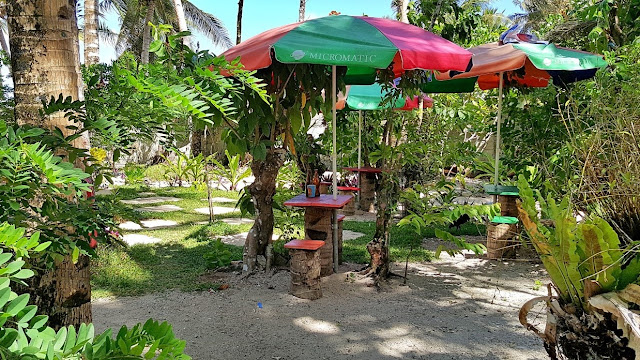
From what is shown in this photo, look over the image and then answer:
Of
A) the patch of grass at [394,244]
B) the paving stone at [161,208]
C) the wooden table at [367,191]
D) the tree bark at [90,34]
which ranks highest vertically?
the tree bark at [90,34]

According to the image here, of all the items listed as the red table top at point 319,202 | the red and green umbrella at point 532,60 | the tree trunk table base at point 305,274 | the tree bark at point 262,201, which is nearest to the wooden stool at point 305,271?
the tree trunk table base at point 305,274

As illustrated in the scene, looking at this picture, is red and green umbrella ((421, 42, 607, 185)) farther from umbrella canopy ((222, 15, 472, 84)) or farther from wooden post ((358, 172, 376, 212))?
wooden post ((358, 172, 376, 212))

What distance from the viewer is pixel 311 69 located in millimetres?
4238

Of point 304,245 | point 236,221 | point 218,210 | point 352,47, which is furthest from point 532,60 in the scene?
point 218,210

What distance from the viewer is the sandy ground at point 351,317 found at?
3172 millimetres

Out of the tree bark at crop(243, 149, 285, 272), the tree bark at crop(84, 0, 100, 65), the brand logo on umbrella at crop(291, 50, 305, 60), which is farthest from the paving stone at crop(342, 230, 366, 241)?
the tree bark at crop(84, 0, 100, 65)

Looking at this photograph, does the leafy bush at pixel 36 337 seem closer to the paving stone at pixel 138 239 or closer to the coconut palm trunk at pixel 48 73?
the coconut palm trunk at pixel 48 73

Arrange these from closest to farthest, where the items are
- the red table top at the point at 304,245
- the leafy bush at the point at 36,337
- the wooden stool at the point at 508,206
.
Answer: the leafy bush at the point at 36,337
the red table top at the point at 304,245
the wooden stool at the point at 508,206

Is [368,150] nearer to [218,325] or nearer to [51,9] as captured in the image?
[218,325]

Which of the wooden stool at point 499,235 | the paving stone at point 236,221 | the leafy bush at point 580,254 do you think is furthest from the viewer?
the paving stone at point 236,221

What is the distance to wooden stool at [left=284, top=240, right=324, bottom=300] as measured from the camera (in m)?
4.10

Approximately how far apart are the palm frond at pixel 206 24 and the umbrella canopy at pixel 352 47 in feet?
89.4

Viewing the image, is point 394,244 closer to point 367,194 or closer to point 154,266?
point 367,194

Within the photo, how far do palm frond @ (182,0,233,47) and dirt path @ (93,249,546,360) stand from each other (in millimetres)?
27652
